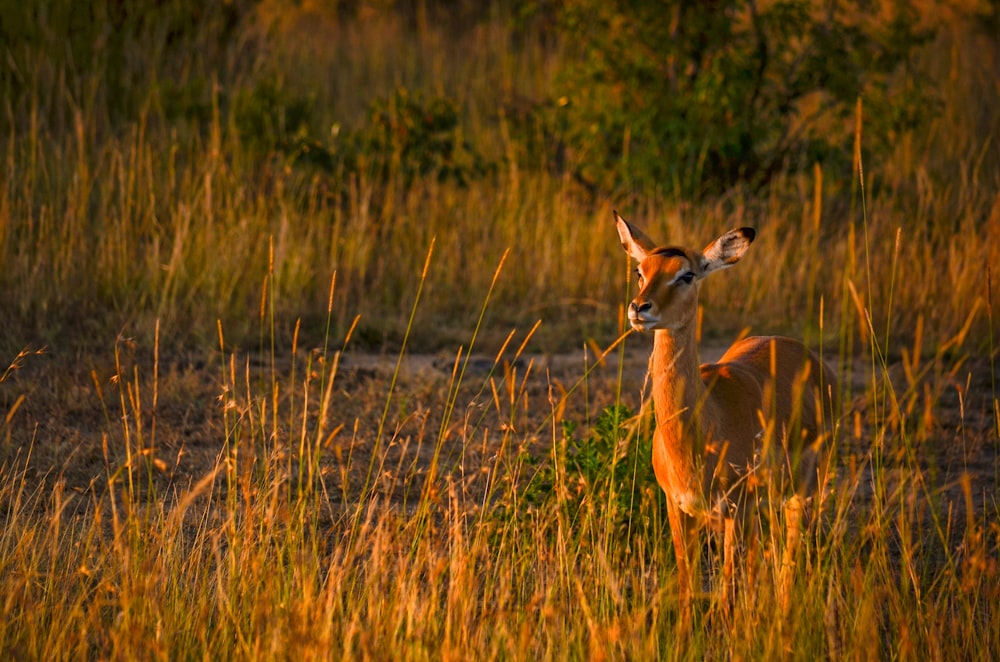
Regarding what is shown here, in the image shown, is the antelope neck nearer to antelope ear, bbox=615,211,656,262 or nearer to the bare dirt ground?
antelope ear, bbox=615,211,656,262

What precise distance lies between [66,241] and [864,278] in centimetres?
550

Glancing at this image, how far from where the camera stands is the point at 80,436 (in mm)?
5629

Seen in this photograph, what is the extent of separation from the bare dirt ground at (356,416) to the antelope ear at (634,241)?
0.81m

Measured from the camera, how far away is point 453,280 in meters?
8.65

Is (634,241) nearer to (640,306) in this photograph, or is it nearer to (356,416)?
(640,306)

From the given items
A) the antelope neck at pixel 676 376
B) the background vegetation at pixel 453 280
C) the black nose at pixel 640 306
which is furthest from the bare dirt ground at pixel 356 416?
the black nose at pixel 640 306

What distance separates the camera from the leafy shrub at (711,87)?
30.5 feet

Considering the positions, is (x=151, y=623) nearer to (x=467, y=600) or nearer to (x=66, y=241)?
(x=467, y=600)

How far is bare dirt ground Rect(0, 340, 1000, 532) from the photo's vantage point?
5.35 metres

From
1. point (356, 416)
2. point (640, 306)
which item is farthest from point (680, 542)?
point (356, 416)

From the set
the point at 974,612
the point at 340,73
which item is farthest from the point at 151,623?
the point at 340,73

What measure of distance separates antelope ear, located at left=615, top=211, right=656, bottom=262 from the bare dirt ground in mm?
814

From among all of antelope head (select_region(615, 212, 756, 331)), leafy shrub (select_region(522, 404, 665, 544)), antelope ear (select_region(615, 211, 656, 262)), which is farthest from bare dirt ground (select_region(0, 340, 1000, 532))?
antelope head (select_region(615, 212, 756, 331))

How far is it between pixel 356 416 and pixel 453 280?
2.72 m
